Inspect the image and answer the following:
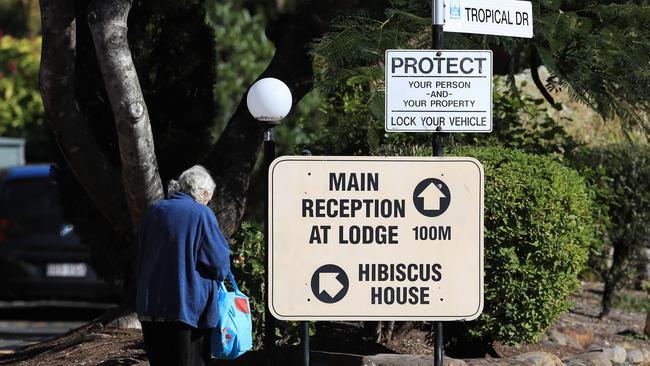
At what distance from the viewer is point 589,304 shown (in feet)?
40.2

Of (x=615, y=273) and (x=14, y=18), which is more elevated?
(x=14, y=18)

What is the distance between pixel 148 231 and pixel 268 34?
3768 millimetres

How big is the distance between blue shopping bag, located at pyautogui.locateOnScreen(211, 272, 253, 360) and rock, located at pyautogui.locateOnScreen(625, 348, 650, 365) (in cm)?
372

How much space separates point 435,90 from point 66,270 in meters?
7.86

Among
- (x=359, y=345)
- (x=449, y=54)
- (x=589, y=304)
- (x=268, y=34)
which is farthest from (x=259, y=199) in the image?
(x=449, y=54)

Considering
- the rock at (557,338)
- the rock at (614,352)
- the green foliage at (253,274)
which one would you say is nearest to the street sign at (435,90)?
the green foliage at (253,274)

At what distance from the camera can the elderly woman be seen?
20.8ft

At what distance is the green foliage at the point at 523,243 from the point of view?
8.02m

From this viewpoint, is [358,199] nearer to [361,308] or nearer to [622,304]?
[361,308]

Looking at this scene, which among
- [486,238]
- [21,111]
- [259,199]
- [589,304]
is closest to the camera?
[486,238]

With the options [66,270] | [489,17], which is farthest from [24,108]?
[489,17]

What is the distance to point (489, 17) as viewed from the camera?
7164mm

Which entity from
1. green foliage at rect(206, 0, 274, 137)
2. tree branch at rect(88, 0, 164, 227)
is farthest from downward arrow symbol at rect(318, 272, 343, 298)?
green foliage at rect(206, 0, 274, 137)

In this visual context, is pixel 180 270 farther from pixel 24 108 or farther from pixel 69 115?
pixel 24 108
